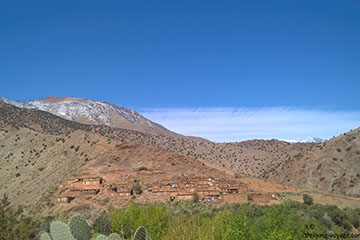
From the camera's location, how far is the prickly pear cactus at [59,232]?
6.67 metres

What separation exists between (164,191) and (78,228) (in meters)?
23.6

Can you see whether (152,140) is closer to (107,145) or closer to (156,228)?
(107,145)

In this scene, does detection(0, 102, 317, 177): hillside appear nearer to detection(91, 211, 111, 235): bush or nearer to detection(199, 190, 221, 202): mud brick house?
detection(199, 190, 221, 202): mud brick house

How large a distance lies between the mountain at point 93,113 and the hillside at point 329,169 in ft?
257

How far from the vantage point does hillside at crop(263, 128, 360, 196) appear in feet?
160

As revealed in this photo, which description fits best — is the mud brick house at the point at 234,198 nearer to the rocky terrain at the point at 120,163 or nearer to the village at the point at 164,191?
the village at the point at 164,191

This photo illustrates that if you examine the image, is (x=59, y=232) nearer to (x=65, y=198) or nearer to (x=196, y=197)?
(x=196, y=197)

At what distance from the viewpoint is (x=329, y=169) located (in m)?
53.7

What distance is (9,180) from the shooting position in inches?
1800

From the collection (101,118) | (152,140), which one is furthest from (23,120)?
(101,118)

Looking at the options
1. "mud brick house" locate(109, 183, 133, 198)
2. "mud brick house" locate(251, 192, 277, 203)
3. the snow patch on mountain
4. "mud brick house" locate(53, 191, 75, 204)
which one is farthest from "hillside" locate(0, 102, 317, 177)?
"mud brick house" locate(53, 191, 75, 204)

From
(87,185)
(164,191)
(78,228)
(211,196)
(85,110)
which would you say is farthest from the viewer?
(85,110)

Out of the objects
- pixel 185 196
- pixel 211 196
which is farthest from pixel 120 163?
pixel 211 196

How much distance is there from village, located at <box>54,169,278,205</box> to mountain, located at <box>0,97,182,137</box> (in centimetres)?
9469
